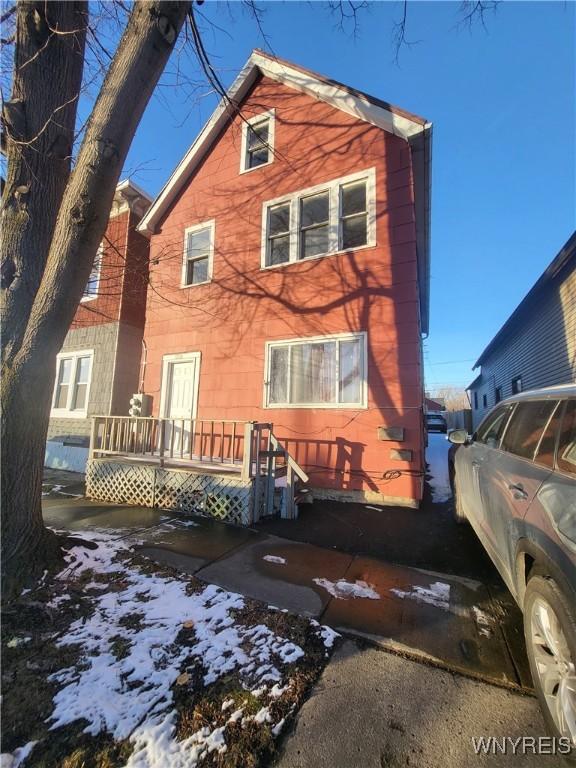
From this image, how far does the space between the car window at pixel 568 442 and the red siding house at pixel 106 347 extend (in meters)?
10.3

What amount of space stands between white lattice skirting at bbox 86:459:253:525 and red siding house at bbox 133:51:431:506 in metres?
2.00

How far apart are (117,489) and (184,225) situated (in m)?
7.24

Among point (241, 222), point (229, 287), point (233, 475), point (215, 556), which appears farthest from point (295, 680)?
point (241, 222)

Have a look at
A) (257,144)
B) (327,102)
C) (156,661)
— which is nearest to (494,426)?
(156,661)

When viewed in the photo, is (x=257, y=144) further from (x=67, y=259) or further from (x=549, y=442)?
(x=549, y=442)

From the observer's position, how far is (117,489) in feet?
21.5

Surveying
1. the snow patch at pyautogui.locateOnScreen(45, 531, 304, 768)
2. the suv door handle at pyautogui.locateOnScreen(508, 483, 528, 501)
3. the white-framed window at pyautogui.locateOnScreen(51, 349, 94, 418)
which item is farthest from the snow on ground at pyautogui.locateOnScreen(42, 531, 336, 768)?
the white-framed window at pyautogui.locateOnScreen(51, 349, 94, 418)

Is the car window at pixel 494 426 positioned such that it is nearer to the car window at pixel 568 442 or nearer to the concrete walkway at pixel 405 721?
the car window at pixel 568 442

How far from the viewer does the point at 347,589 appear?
3334 millimetres

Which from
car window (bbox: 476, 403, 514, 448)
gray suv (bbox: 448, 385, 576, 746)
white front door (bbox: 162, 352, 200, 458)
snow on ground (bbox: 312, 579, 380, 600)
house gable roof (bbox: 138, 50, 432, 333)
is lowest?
snow on ground (bbox: 312, 579, 380, 600)

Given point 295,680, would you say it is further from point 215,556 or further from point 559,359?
point 559,359

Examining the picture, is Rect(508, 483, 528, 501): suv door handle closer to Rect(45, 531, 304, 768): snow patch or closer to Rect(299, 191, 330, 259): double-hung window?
Rect(45, 531, 304, 768): snow patch

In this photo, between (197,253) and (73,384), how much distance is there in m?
6.13

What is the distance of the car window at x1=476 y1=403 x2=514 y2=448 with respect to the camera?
3455 mm
